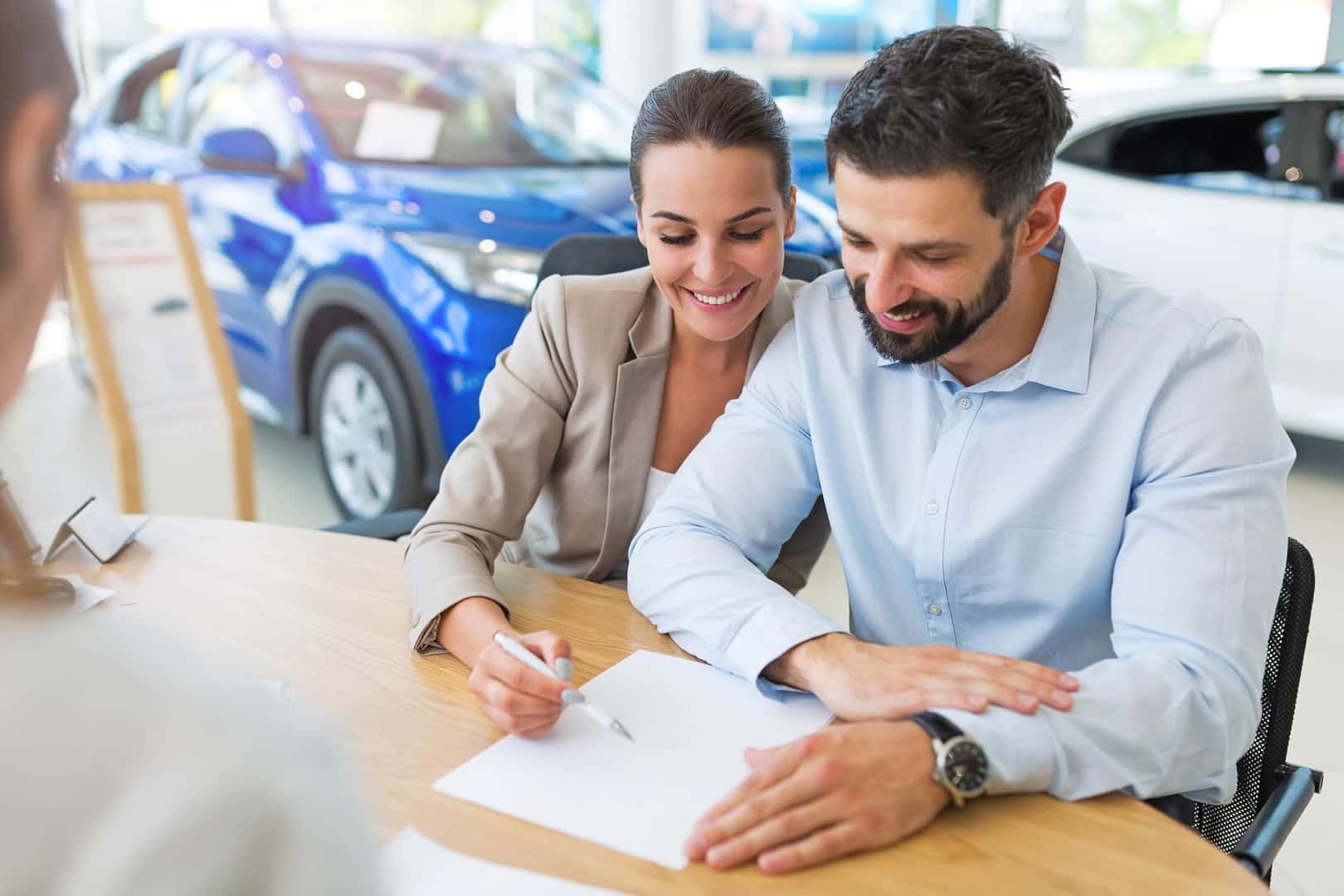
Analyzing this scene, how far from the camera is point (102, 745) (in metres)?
0.36

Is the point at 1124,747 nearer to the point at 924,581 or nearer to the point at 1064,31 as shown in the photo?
the point at 924,581

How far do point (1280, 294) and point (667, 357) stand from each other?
299 centimetres

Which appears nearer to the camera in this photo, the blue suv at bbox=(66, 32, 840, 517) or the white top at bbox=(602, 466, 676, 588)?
the white top at bbox=(602, 466, 676, 588)

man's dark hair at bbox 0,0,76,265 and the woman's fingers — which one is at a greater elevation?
man's dark hair at bbox 0,0,76,265

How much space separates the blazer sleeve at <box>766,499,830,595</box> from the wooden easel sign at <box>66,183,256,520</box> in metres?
1.54

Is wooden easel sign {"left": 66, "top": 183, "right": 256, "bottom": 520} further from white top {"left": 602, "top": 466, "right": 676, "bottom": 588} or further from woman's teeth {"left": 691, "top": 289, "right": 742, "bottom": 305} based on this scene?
woman's teeth {"left": 691, "top": 289, "right": 742, "bottom": 305}

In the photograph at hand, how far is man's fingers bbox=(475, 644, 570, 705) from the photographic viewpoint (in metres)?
1.18

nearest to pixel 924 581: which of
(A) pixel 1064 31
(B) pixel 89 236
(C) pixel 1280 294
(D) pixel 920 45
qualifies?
(D) pixel 920 45

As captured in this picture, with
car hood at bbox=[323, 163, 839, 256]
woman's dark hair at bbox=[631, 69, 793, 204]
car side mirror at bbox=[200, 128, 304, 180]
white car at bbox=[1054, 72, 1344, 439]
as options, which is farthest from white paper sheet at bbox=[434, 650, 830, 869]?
white car at bbox=[1054, 72, 1344, 439]

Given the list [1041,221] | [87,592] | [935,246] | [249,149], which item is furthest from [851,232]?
[249,149]

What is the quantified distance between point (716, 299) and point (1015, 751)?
0.78 meters

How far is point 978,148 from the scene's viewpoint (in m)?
1.30

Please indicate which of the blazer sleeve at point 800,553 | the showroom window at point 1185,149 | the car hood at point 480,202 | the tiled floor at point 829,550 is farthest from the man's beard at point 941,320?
the showroom window at point 1185,149

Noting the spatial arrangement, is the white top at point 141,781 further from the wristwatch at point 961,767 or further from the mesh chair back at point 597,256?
the mesh chair back at point 597,256
